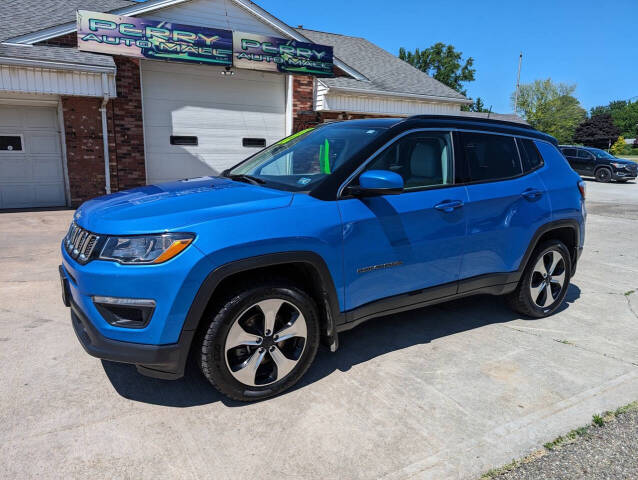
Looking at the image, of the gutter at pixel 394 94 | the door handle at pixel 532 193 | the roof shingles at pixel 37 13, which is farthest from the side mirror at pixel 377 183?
the gutter at pixel 394 94

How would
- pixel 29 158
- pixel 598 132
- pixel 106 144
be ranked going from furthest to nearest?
pixel 598 132 < pixel 106 144 < pixel 29 158

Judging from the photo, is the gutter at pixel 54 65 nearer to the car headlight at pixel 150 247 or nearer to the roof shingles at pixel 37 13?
the roof shingles at pixel 37 13

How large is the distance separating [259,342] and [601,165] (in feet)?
80.9

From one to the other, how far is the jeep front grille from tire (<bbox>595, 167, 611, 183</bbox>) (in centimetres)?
2504

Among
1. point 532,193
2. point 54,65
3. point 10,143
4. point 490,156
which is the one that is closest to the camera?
point 490,156

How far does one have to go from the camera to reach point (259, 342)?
113 inches

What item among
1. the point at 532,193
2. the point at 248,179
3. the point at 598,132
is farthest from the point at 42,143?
the point at 598,132

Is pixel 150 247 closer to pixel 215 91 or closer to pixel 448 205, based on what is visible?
pixel 448 205

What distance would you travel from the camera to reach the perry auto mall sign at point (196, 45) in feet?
34.0

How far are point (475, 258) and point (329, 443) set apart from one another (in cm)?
196

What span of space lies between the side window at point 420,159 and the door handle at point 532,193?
A: 84 cm

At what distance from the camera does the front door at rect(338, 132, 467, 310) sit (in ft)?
10.2

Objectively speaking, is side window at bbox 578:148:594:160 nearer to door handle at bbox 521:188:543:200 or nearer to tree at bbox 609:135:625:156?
door handle at bbox 521:188:543:200

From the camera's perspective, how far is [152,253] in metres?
2.52
